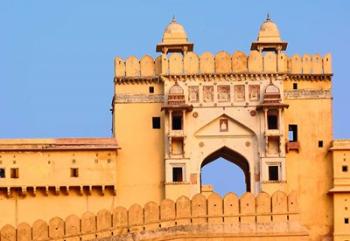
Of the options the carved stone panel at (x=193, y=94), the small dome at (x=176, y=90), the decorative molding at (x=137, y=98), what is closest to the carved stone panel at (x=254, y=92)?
the carved stone panel at (x=193, y=94)

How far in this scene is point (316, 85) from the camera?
123 ft

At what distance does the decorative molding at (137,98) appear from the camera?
37.3 metres

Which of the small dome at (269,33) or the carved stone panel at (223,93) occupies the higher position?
the small dome at (269,33)

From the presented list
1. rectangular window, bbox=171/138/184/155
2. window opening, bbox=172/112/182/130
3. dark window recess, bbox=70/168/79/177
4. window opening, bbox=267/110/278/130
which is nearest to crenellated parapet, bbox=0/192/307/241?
dark window recess, bbox=70/168/79/177

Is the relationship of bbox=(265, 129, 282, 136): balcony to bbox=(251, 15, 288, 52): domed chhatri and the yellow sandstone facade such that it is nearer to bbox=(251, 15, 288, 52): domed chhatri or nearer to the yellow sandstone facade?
the yellow sandstone facade

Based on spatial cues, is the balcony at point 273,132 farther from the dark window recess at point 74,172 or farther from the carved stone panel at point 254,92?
the dark window recess at point 74,172

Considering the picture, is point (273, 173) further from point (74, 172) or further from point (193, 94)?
point (74, 172)

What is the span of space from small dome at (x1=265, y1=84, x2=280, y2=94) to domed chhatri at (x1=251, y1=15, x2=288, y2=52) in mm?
1368

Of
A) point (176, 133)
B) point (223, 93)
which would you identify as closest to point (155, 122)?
point (176, 133)

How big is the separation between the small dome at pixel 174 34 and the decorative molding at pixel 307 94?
3.27 m

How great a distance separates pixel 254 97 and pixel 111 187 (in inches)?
178

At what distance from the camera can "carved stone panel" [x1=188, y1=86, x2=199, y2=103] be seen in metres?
37.1

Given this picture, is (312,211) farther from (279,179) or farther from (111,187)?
(111,187)

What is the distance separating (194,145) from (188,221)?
31.6ft
